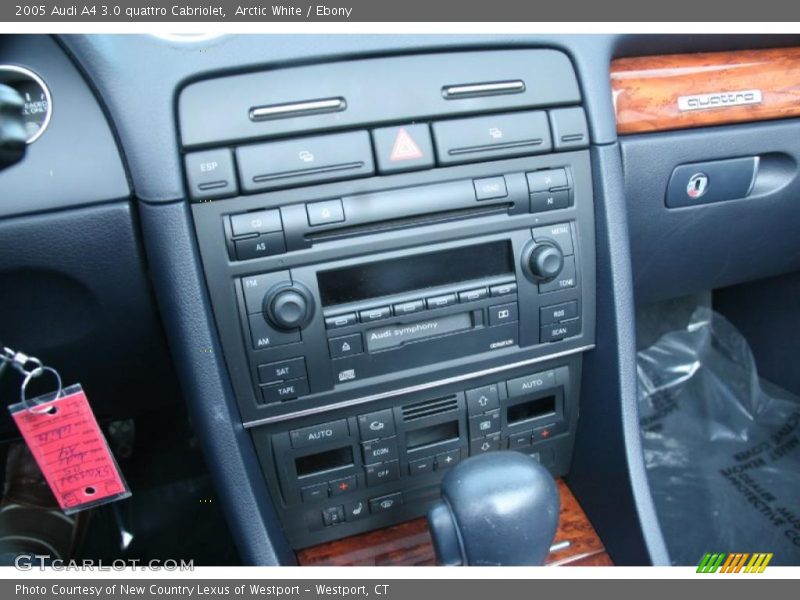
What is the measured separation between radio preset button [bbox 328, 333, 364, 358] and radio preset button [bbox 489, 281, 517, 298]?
198mm

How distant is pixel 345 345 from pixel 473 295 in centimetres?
19

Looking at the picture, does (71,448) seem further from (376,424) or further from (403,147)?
(403,147)

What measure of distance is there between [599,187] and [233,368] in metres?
0.56

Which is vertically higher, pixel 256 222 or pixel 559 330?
pixel 256 222

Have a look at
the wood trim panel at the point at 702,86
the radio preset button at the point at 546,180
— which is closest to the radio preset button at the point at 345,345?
the radio preset button at the point at 546,180

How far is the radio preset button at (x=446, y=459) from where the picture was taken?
0.96 meters

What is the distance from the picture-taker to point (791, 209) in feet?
3.82

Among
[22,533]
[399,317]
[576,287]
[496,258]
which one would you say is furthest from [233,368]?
[22,533]

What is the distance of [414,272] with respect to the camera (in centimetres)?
84

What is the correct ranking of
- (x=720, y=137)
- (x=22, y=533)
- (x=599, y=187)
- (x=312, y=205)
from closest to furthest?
(x=312, y=205) < (x=599, y=187) < (x=720, y=137) < (x=22, y=533)

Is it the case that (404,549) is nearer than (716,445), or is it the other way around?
(404,549)

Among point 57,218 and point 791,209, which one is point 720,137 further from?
point 57,218

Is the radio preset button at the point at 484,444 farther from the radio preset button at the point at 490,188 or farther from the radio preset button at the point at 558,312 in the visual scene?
the radio preset button at the point at 490,188

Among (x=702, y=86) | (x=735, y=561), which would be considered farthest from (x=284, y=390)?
(x=735, y=561)
